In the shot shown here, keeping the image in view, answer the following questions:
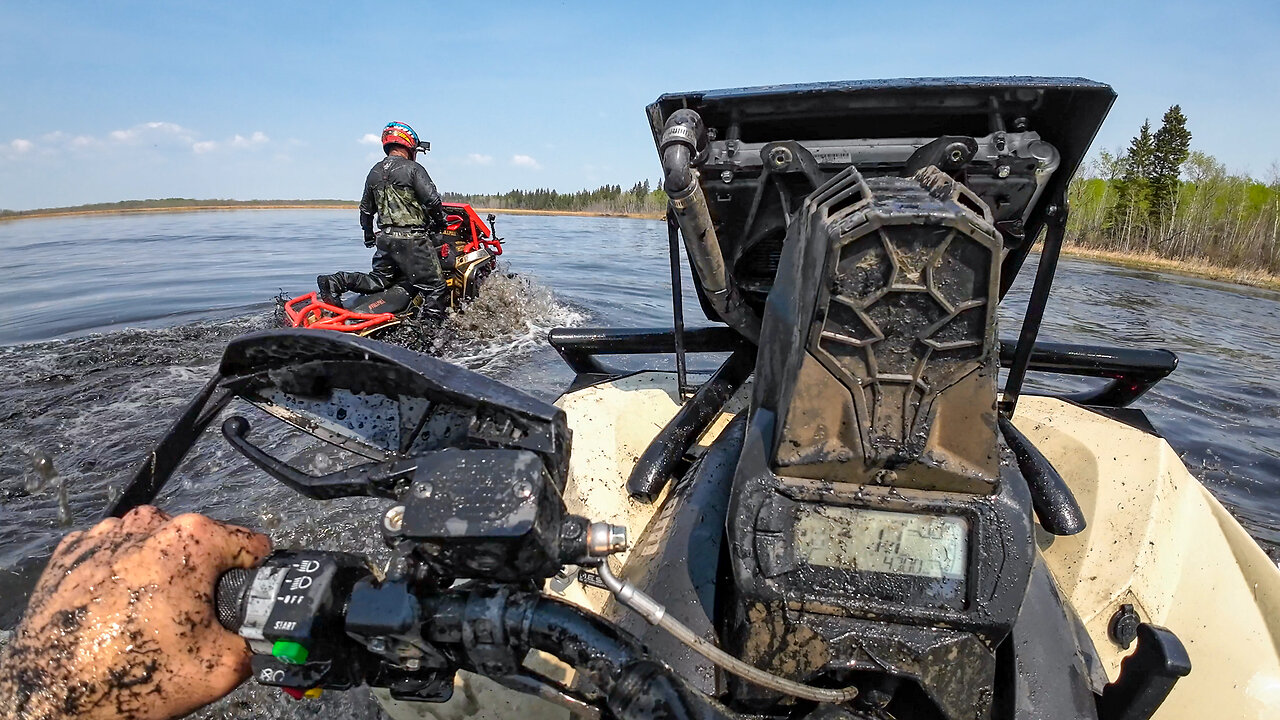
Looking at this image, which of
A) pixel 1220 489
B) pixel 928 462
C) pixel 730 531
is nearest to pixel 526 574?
pixel 730 531

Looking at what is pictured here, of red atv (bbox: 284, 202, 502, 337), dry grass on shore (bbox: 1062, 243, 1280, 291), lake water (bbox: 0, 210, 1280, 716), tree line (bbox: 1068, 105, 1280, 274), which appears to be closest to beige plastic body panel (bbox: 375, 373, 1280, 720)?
lake water (bbox: 0, 210, 1280, 716)

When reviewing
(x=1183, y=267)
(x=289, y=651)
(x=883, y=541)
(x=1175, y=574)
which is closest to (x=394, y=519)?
(x=289, y=651)

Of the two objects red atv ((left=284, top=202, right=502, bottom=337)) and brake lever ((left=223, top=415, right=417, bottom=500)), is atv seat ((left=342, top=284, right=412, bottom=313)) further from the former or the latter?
brake lever ((left=223, top=415, right=417, bottom=500))

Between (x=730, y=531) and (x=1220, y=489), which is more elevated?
(x=730, y=531)

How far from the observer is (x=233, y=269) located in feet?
62.4

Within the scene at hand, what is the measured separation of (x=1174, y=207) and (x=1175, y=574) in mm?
54452

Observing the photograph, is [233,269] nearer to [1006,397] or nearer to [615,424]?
[615,424]

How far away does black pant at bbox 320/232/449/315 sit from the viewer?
9.63m

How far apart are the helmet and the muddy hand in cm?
980

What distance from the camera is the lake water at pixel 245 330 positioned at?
4.73 meters

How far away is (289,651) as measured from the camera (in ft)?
3.47

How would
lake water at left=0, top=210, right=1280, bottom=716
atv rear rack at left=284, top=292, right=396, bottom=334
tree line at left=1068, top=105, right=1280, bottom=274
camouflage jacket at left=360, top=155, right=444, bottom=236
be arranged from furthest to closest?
1. tree line at left=1068, top=105, right=1280, bottom=274
2. camouflage jacket at left=360, top=155, right=444, bottom=236
3. atv rear rack at left=284, top=292, right=396, bottom=334
4. lake water at left=0, top=210, right=1280, bottom=716

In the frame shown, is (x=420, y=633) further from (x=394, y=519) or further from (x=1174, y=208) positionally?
(x=1174, y=208)

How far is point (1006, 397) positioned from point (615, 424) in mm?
1893
